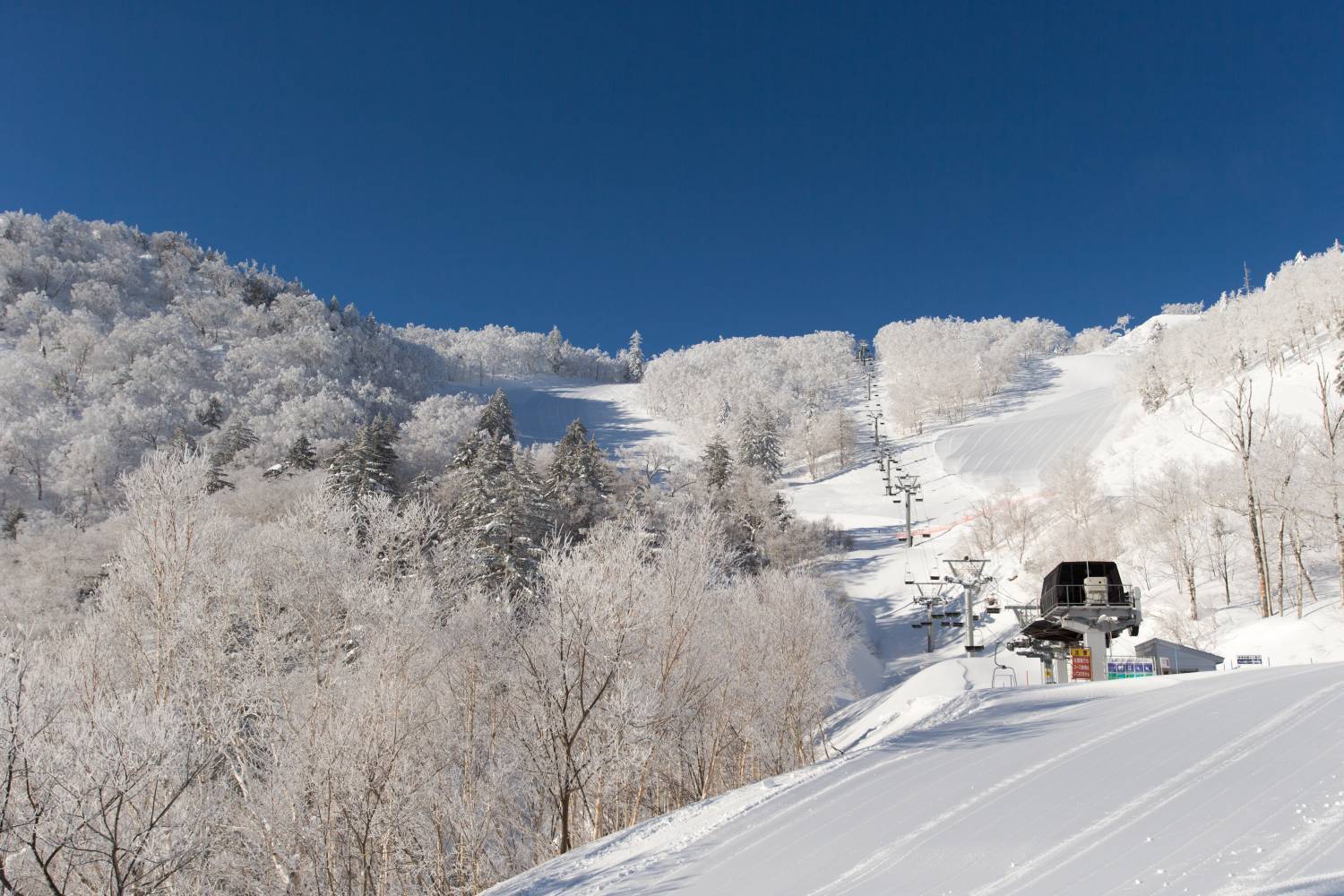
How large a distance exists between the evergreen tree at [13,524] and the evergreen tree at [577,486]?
35577mm

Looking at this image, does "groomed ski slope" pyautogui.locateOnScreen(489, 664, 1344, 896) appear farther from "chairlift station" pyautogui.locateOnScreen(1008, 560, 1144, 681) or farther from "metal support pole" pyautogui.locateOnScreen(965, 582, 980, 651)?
"metal support pole" pyautogui.locateOnScreen(965, 582, 980, 651)

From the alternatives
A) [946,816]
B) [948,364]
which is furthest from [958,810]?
[948,364]

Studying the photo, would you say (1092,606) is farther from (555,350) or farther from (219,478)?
(555,350)

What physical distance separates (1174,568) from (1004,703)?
30515 millimetres

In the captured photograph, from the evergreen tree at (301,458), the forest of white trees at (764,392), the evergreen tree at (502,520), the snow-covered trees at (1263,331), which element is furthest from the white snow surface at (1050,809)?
the snow-covered trees at (1263,331)

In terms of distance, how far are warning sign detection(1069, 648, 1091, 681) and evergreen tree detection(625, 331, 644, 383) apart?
504ft

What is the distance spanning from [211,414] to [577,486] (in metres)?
54.0

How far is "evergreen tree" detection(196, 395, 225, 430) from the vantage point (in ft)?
262

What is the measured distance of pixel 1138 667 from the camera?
77.3 feet

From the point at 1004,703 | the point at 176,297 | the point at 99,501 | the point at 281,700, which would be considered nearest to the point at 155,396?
the point at 99,501

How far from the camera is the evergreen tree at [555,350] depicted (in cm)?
17138

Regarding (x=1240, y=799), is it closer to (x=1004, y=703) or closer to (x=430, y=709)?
(x=1004, y=703)

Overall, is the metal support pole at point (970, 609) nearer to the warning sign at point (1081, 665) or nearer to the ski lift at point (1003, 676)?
the ski lift at point (1003, 676)

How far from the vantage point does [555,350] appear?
17625 centimetres
